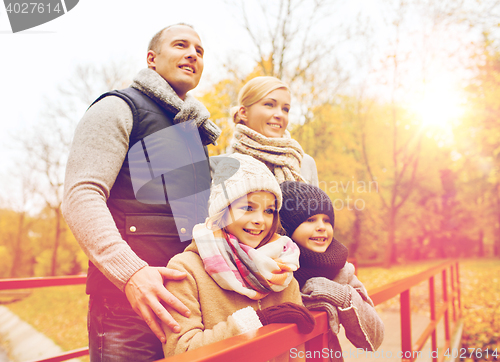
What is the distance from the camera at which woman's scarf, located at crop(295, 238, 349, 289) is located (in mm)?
1632

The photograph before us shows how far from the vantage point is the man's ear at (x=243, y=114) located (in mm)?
2250

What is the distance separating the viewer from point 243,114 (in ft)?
7.47

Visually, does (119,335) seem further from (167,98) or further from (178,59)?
(178,59)

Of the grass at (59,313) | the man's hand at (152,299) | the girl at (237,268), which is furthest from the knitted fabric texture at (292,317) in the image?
the grass at (59,313)

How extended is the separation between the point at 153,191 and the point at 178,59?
2.27 ft

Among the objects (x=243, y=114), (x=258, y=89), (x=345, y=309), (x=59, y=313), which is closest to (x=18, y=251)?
(x=59, y=313)

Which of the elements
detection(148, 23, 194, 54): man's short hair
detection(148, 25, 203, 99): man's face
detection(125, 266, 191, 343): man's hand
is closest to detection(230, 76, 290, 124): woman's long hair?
detection(148, 25, 203, 99): man's face

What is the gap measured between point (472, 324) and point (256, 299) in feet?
27.2

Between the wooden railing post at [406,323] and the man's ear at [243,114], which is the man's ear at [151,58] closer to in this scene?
the man's ear at [243,114]

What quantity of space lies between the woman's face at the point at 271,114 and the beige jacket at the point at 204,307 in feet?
3.31

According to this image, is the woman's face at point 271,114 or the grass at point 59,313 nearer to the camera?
the woman's face at point 271,114

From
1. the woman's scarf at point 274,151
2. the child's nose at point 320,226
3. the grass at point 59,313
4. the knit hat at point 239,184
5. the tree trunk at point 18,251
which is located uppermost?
the woman's scarf at point 274,151

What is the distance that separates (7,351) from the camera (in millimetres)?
6574

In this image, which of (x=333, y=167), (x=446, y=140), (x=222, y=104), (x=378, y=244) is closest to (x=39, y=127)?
(x=222, y=104)
